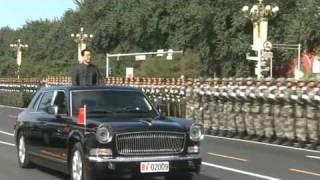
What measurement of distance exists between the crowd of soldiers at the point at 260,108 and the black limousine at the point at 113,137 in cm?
706

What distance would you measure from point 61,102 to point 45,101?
101 centimetres

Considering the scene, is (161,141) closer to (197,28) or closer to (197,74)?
(197,74)

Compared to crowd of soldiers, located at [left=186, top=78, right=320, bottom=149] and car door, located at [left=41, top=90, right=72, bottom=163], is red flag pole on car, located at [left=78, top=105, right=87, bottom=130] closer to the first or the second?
car door, located at [left=41, top=90, right=72, bottom=163]

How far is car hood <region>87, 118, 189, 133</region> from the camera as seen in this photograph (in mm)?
9523

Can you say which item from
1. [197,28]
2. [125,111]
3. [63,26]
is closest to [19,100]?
[197,28]

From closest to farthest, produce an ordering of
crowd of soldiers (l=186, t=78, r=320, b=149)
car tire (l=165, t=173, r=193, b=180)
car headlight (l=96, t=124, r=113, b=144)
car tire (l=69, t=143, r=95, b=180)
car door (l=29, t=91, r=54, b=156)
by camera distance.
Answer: car headlight (l=96, t=124, r=113, b=144), car tire (l=69, t=143, r=95, b=180), car tire (l=165, t=173, r=193, b=180), car door (l=29, t=91, r=54, b=156), crowd of soldiers (l=186, t=78, r=320, b=149)

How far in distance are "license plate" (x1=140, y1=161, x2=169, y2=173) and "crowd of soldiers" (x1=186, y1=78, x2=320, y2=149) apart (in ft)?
25.8

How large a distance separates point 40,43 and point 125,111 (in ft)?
324

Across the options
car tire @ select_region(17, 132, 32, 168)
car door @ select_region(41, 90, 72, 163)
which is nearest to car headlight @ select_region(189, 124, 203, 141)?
car door @ select_region(41, 90, 72, 163)

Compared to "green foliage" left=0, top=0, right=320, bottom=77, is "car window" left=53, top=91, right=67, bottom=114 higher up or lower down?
lower down

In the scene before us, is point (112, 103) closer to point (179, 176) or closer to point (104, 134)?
point (104, 134)

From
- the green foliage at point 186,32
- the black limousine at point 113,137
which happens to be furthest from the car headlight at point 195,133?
the green foliage at point 186,32

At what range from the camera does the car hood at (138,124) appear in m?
9.52

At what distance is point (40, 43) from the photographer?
353 ft
